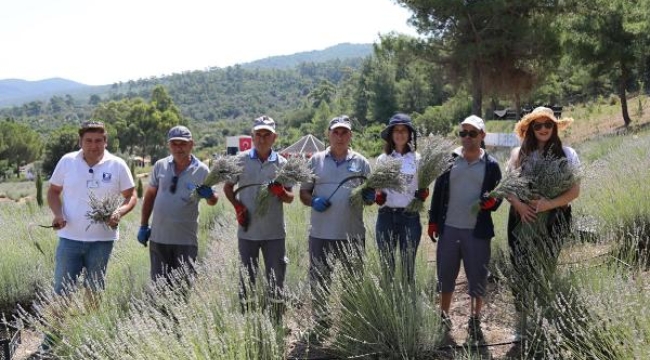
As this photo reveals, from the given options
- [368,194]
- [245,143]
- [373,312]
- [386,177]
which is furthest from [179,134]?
[245,143]

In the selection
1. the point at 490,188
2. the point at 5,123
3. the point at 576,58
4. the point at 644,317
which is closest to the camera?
the point at 644,317

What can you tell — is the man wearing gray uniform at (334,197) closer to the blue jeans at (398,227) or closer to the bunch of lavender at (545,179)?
the blue jeans at (398,227)

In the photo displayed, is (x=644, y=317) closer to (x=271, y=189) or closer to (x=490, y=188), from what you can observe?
(x=490, y=188)

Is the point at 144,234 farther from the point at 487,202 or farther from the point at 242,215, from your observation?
the point at 487,202

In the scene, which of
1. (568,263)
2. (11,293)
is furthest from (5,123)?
(568,263)

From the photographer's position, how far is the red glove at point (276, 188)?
4.35m

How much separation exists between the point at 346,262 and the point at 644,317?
1.93m

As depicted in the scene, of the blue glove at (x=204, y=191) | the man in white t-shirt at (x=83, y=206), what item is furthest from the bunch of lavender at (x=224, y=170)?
the man in white t-shirt at (x=83, y=206)

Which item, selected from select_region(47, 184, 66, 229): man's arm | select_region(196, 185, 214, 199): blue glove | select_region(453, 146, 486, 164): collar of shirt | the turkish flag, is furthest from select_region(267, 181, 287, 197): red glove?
the turkish flag

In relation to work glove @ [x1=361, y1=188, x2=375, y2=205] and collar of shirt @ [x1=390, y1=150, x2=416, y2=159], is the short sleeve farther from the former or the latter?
work glove @ [x1=361, y1=188, x2=375, y2=205]

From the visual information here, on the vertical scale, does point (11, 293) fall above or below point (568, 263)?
below

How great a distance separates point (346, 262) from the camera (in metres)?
4.09

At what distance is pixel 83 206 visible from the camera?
4.59 m

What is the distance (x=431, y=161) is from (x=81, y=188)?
2800mm
